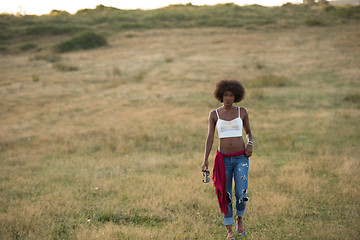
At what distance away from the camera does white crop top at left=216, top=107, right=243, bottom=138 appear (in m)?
3.90

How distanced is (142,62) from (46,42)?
77.3 feet

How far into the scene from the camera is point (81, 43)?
132 ft

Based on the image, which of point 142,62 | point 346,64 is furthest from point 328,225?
point 142,62

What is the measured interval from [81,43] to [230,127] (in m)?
39.8

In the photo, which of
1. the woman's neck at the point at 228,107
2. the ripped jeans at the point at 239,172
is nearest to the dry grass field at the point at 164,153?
the ripped jeans at the point at 239,172

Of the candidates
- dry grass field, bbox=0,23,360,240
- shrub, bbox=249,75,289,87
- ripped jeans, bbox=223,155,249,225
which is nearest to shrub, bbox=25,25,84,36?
dry grass field, bbox=0,23,360,240

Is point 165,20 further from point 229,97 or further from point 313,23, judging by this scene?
point 229,97

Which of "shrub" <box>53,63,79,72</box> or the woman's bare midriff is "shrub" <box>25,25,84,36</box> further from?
the woman's bare midriff

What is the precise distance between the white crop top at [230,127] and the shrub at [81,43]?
126 feet

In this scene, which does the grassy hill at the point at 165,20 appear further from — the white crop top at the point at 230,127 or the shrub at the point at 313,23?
the white crop top at the point at 230,127

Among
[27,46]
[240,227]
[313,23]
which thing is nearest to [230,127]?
[240,227]

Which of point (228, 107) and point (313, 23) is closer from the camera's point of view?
point (228, 107)

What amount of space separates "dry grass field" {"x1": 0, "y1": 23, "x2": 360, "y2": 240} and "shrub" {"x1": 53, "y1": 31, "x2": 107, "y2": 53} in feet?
53.0

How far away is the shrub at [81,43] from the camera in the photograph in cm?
3891
